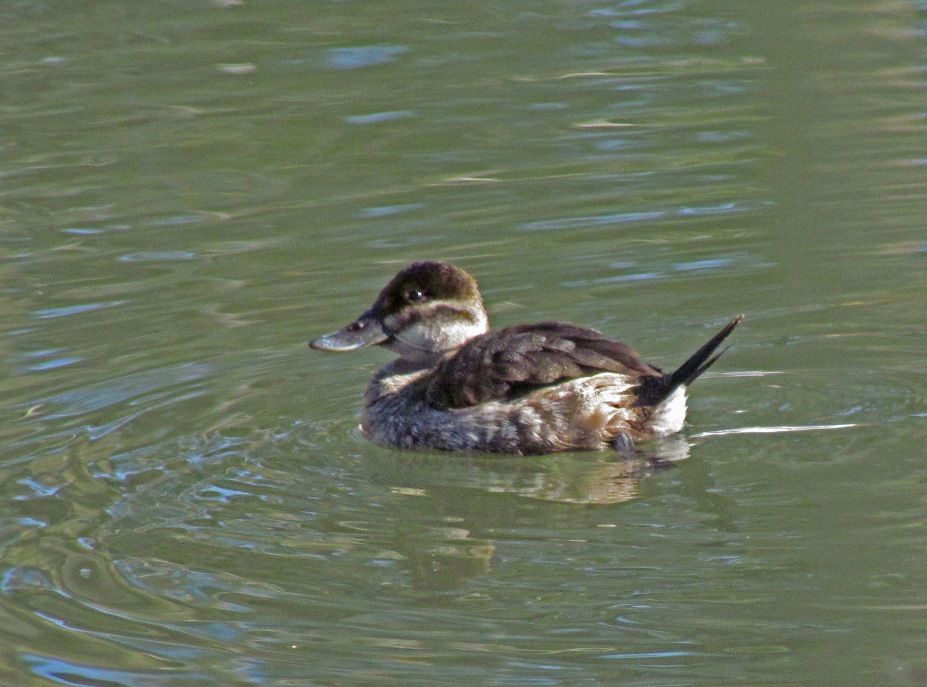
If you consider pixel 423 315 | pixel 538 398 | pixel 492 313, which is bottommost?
pixel 492 313

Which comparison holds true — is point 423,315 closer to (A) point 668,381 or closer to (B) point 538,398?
(B) point 538,398

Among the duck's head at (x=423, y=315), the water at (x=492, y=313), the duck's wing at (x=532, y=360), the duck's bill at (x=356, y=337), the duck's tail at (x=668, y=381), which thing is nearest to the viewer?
the water at (x=492, y=313)

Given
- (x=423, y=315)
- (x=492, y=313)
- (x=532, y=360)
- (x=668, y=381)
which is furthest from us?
(x=492, y=313)

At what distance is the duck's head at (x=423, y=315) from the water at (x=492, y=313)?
15.2 inches

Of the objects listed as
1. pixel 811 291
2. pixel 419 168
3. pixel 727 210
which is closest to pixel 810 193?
pixel 727 210

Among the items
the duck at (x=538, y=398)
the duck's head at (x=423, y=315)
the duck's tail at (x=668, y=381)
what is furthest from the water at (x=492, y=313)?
the duck's head at (x=423, y=315)

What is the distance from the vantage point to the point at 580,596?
17.4ft

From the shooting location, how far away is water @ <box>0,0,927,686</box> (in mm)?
5242

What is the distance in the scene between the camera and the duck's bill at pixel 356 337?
24.8 ft

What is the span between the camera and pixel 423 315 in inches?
295

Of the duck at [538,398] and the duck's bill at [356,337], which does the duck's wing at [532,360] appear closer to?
the duck at [538,398]

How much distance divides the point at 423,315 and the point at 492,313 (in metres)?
1.24

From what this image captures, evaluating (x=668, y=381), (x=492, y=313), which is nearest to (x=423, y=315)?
(x=492, y=313)

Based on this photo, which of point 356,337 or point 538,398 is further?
point 356,337
